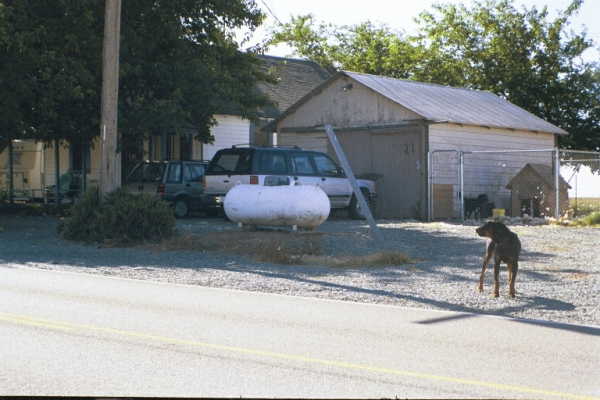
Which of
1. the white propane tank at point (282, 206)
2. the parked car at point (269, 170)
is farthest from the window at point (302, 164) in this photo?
the white propane tank at point (282, 206)

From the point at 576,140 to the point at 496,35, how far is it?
685cm

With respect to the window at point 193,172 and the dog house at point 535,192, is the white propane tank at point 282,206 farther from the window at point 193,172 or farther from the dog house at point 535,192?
the dog house at point 535,192

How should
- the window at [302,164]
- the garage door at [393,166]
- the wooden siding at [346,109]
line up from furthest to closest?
the wooden siding at [346,109] → the garage door at [393,166] → the window at [302,164]

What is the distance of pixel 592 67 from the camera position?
41.5m

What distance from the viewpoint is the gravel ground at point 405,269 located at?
1088 cm

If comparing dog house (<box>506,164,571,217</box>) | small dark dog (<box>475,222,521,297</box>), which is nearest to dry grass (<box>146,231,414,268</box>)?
small dark dog (<box>475,222,521,297</box>)

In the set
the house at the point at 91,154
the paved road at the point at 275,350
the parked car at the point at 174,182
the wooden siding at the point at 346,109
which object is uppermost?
the wooden siding at the point at 346,109

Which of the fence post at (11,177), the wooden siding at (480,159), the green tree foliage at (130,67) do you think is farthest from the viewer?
the fence post at (11,177)

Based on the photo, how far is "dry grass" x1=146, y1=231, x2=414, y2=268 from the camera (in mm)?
15102

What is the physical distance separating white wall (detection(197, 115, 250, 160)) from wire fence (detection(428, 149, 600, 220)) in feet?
35.1

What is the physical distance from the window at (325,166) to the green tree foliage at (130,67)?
3515mm

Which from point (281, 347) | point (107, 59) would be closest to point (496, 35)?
point (107, 59)

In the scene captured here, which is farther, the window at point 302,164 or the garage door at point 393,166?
the garage door at point 393,166

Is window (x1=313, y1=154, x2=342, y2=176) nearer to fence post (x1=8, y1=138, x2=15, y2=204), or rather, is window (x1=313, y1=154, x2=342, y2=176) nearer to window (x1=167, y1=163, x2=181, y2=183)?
window (x1=167, y1=163, x2=181, y2=183)
